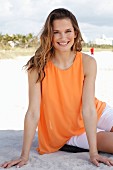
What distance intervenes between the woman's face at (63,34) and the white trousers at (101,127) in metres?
0.63

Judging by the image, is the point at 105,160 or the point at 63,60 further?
the point at 63,60

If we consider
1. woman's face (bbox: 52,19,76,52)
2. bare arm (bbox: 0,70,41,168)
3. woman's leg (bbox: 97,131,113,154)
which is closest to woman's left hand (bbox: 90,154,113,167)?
woman's leg (bbox: 97,131,113,154)

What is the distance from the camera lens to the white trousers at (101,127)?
10.3 ft

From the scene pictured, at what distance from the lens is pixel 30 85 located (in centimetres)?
302

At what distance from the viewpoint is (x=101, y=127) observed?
3.27 m

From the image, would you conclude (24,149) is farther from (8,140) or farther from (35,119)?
(8,140)

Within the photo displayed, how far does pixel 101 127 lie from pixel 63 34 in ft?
2.74

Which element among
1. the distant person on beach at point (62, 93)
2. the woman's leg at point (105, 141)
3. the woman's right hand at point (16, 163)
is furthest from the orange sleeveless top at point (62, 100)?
the woman's right hand at point (16, 163)

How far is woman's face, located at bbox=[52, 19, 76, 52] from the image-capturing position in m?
2.93

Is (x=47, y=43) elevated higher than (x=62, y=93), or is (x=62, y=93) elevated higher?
(x=47, y=43)

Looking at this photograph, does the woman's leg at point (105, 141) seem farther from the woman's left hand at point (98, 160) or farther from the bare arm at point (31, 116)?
the bare arm at point (31, 116)

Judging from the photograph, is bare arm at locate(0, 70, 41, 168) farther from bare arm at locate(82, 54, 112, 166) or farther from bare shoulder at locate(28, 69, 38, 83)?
bare arm at locate(82, 54, 112, 166)

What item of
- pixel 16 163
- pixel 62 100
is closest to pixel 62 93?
pixel 62 100

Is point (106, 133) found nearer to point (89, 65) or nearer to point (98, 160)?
point (98, 160)
